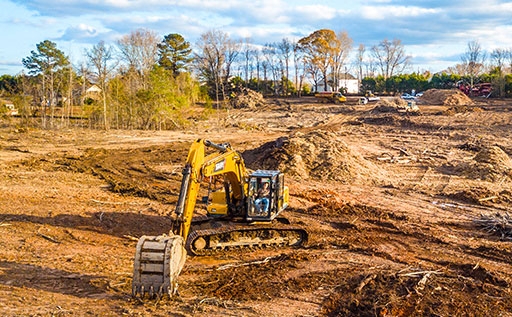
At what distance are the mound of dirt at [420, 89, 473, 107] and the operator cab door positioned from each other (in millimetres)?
42573

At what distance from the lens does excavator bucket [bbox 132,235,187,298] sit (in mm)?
8513

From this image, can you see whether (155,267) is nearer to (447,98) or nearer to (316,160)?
(316,160)

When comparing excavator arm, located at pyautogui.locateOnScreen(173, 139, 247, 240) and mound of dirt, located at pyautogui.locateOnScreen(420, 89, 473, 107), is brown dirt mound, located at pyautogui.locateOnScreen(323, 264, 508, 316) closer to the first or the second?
excavator arm, located at pyautogui.locateOnScreen(173, 139, 247, 240)

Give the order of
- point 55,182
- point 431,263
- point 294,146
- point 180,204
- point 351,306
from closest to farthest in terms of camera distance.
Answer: point 351,306 < point 180,204 < point 431,263 < point 55,182 < point 294,146

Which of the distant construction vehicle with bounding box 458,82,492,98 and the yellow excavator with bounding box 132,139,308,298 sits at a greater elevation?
the distant construction vehicle with bounding box 458,82,492,98

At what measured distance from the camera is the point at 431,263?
451 inches

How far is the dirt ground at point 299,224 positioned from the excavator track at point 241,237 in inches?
10.9

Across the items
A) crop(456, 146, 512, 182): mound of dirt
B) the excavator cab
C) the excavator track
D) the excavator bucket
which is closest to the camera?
the excavator bucket

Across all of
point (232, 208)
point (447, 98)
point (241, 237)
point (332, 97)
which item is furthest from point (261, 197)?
point (332, 97)

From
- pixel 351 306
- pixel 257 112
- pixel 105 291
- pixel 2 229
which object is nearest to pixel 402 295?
pixel 351 306

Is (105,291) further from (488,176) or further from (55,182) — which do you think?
(488,176)

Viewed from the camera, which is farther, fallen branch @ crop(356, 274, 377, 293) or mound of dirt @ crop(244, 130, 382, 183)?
mound of dirt @ crop(244, 130, 382, 183)

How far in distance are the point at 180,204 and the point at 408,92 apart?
63.4m

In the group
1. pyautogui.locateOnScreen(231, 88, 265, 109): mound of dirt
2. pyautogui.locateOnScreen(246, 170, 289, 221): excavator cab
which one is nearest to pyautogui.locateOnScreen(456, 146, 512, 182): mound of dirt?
pyautogui.locateOnScreen(246, 170, 289, 221): excavator cab
